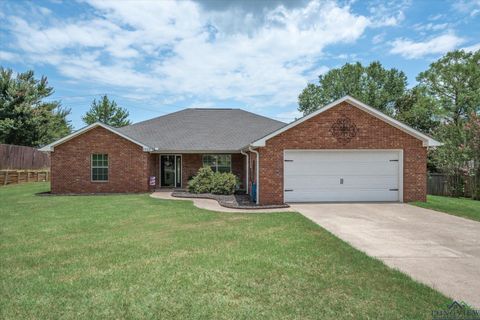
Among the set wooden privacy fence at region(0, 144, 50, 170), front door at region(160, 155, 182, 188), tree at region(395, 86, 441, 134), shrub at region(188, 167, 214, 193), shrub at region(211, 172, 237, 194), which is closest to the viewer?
shrub at region(211, 172, 237, 194)

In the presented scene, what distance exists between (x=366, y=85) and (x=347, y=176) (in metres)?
31.9

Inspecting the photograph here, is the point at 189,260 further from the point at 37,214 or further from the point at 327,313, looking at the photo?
the point at 37,214

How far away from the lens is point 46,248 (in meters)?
6.60

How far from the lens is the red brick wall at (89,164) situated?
58.2 feet

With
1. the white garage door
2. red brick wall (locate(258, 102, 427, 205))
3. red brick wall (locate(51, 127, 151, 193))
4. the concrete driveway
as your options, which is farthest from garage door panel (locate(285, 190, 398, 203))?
red brick wall (locate(51, 127, 151, 193))

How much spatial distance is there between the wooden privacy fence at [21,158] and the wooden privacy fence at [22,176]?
2.63 ft

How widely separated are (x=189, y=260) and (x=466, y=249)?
Result: 5485 mm

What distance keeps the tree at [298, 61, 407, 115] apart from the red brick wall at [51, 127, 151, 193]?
29.5m

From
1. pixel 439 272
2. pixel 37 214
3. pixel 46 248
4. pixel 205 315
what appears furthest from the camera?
pixel 37 214

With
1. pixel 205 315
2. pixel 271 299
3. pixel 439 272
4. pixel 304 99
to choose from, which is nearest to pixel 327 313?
pixel 271 299

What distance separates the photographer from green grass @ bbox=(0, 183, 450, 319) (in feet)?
12.8

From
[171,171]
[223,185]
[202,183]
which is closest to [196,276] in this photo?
[223,185]

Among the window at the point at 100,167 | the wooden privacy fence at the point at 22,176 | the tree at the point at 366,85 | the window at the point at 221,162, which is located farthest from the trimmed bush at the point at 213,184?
the tree at the point at 366,85

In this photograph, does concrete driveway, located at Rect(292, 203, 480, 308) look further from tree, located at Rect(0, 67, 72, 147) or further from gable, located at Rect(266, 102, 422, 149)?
tree, located at Rect(0, 67, 72, 147)
